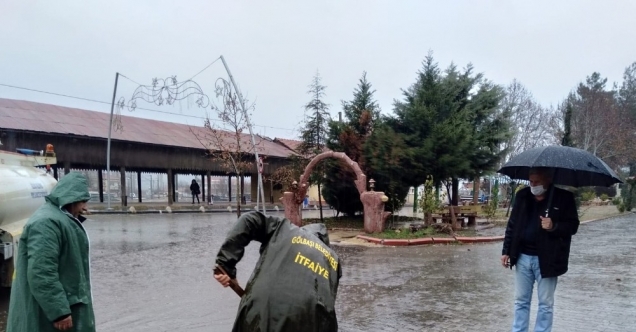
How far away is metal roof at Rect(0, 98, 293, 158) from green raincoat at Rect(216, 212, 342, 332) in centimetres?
2364

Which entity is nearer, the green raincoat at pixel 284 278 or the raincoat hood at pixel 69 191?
the green raincoat at pixel 284 278

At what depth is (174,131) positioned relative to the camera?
34.6 metres

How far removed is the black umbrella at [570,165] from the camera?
16.2 ft

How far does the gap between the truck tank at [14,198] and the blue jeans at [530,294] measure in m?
6.35

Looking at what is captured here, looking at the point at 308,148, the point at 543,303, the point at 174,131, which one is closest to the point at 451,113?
the point at 308,148

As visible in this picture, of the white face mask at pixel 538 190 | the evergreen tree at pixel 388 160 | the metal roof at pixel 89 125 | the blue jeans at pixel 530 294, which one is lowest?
the blue jeans at pixel 530 294

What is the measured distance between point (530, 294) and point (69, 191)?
427cm

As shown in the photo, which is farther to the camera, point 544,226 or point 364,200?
point 364,200

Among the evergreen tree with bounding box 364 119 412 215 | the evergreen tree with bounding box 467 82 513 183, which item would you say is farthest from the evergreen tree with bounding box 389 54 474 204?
the evergreen tree with bounding box 467 82 513 183

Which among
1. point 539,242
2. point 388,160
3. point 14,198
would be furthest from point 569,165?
point 388,160

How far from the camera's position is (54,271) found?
131 inches

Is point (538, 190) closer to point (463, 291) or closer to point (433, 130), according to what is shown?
point (463, 291)

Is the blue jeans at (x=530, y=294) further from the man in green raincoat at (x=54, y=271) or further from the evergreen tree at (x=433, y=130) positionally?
the evergreen tree at (x=433, y=130)

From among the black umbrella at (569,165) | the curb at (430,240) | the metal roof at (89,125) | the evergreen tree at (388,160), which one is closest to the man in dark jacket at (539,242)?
the black umbrella at (569,165)
